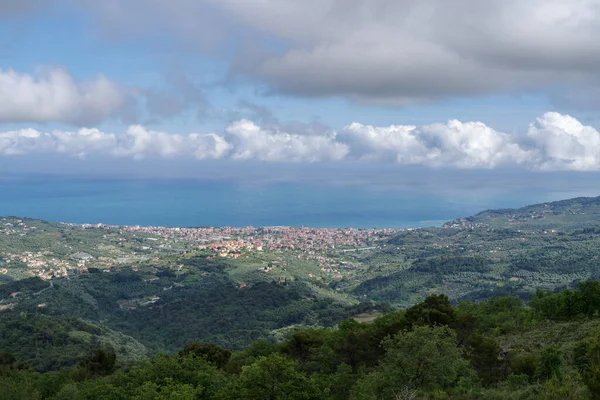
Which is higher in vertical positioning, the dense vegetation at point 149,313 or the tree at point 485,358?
the tree at point 485,358

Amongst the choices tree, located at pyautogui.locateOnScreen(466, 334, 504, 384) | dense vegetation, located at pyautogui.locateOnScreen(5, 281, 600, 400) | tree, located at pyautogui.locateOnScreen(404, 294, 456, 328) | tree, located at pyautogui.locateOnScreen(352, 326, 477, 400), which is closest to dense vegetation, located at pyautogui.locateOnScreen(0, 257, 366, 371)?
dense vegetation, located at pyautogui.locateOnScreen(5, 281, 600, 400)

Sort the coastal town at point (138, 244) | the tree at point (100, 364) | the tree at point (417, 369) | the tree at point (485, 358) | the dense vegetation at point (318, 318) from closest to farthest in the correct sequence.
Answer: the tree at point (417, 369)
the dense vegetation at point (318, 318)
the tree at point (485, 358)
the tree at point (100, 364)
the coastal town at point (138, 244)

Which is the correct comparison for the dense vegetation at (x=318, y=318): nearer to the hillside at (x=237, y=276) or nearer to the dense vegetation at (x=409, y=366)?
the dense vegetation at (x=409, y=366)

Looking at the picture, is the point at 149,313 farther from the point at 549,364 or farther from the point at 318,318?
the point at 549,364

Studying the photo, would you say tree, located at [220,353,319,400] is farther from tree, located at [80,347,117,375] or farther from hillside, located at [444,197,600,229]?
hillside, located at [444,197,600,229]

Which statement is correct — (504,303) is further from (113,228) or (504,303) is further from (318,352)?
(113,228)

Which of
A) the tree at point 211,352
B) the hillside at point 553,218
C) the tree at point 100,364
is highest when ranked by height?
the hillside at point 553,218

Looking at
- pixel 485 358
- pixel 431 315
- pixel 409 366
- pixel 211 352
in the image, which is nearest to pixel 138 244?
pixel 211 352

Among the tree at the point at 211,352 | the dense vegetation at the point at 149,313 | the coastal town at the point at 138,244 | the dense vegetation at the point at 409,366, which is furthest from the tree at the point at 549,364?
the coastal town at the point at 138,244
